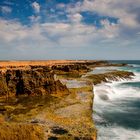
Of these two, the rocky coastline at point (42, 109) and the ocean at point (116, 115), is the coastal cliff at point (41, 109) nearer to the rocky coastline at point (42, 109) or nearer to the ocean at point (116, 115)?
the rocky coastline at point (42, 109)

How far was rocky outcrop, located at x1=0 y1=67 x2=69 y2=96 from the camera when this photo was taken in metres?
29.5

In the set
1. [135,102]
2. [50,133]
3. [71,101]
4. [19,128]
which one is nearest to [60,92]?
[71,101]

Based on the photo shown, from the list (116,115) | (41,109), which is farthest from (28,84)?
(116,115)

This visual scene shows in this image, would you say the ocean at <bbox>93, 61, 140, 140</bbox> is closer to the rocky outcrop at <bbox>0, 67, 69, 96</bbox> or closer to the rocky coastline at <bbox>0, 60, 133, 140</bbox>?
the rocky coastline at <bbox>0, 60, 133, 140</bbox>

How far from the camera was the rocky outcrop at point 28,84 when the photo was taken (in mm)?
29534

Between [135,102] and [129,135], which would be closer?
[129,135]

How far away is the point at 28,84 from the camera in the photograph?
2991cm

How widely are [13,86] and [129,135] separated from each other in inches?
565

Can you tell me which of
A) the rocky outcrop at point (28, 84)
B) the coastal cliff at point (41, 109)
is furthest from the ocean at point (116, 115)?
the rocky outcrop at point (28, 84)

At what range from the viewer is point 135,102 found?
115 ft

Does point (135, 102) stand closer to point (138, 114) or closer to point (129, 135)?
point (138, 114)

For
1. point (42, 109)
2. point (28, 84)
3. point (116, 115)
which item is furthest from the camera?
point (28, 84)

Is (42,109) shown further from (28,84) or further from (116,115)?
(116,115)

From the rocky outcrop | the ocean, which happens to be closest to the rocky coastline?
the rocky outcrop
